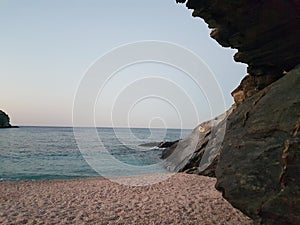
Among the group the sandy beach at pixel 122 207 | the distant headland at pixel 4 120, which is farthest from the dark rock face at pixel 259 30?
the distant headland at pixel 4 120

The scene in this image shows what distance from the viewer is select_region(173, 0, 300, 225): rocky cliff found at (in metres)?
5.90

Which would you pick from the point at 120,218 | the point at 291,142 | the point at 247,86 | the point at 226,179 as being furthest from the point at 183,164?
the point at 291,142

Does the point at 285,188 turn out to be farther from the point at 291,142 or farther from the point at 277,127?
the point at 277,127

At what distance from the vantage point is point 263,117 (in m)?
7.34

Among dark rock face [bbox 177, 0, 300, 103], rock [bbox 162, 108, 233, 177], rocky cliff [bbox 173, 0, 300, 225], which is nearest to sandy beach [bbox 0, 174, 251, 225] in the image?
rocky cliff [bbox 173, 0, 300, 225]

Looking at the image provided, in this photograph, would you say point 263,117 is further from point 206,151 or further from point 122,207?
point 206,151

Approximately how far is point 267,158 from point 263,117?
4.29 feet

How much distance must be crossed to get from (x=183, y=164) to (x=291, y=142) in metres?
16.5

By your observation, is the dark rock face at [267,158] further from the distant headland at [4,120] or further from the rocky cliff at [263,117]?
the distant headland at [4,120]

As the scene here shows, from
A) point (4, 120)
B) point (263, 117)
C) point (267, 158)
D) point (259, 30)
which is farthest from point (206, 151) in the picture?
point (4, 120)

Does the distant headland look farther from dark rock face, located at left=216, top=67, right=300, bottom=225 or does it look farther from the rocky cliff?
dark rock face, located at left=216, top=67, right=300, bottom=225

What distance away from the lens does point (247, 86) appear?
458 inches

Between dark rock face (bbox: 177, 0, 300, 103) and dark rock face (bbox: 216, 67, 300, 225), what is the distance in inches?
69.8

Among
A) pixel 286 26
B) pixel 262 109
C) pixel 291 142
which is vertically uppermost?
pixel 286 26
